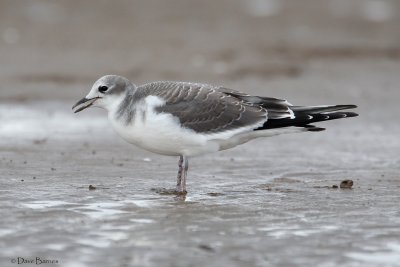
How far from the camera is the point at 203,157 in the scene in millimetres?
10438

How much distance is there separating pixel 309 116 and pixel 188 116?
1.20m

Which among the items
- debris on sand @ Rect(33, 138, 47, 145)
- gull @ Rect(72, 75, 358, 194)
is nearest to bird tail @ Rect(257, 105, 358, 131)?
gull @ Rect(72, 75, 358, 194)

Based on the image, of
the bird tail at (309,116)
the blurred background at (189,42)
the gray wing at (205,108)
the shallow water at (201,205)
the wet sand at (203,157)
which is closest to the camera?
the shallow water at (201,205)

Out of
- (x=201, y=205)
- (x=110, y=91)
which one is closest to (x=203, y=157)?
(x=110, y=91)

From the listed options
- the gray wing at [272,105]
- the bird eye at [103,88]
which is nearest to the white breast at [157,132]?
the bird eye at [103,88]

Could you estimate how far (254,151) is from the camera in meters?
10.8

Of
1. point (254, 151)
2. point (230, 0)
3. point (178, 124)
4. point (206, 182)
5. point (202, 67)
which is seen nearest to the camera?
point (178, 124)

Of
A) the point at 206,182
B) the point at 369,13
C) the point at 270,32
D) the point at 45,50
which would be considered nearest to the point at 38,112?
the point at 45,50

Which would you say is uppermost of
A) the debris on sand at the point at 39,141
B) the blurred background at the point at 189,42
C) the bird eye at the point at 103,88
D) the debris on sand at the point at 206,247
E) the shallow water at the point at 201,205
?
the blurred background at the point at 189,42

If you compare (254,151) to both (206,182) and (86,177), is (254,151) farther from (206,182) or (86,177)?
(86,177)

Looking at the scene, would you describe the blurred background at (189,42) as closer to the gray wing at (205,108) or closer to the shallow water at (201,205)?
the shallow water at (201,205)

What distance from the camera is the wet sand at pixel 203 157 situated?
6559 mm

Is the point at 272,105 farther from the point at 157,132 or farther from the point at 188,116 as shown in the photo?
the point at 157,132

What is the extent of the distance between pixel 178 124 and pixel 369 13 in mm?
11552
